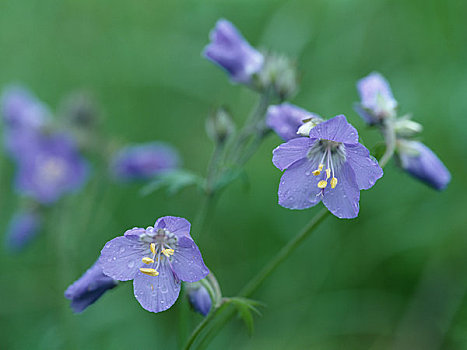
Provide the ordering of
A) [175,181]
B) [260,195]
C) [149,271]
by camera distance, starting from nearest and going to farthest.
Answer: [149,271] < [175,181] < [260,195]

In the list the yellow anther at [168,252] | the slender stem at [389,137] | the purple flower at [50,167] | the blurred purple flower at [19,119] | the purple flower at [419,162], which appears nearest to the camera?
the yellow anther at [168,252]

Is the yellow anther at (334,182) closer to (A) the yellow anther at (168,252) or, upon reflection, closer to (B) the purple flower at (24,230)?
(A) the yellow anther at (168,252)

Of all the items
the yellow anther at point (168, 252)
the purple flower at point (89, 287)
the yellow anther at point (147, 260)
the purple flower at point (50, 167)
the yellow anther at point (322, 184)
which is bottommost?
the purple flower at point (50, 167)

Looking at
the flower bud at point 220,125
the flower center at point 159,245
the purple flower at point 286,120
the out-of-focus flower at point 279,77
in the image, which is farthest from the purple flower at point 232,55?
the flower center at point 159,245

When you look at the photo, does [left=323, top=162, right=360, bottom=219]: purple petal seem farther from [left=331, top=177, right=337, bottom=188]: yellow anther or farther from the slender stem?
the slender stem

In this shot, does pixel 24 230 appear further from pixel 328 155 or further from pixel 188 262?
pixel 328 155

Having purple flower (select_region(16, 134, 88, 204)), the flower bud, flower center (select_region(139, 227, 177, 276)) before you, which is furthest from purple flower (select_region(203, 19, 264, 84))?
purple flower (select_region(16, 134, 88, 204))

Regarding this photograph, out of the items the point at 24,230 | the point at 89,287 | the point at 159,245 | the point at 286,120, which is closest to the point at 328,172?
the point at 286,120
